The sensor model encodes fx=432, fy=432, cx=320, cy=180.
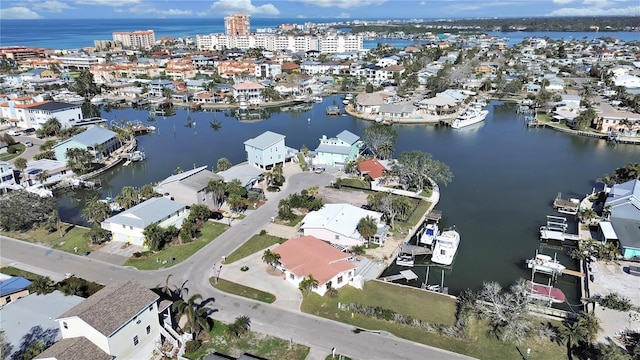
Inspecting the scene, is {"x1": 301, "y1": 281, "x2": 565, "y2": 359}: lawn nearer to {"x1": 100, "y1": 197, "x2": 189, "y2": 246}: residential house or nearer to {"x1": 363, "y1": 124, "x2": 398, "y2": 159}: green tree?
{"x1": 100, "y1": 197, "x2": 189, "y2": 246}: residential house

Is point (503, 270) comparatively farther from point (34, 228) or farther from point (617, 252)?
point (34, 228)

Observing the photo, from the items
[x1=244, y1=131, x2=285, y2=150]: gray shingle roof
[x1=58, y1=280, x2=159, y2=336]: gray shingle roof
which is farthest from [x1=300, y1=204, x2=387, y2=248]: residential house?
[x1=244, y1=131, x2=285, y2=150]: gray shingle roof

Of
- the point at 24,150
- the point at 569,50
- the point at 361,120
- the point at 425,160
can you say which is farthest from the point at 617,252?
the point at 569,50

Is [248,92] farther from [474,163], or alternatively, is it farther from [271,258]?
[271,258]

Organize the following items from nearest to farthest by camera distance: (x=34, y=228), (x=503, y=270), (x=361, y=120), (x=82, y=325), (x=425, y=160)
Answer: (x=82, y=325)
(x=503, y=270)
(x=34, y=228)
(x=425, y=160)
(x=361, y=120)

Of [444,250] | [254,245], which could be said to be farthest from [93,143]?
A: [444,250]
